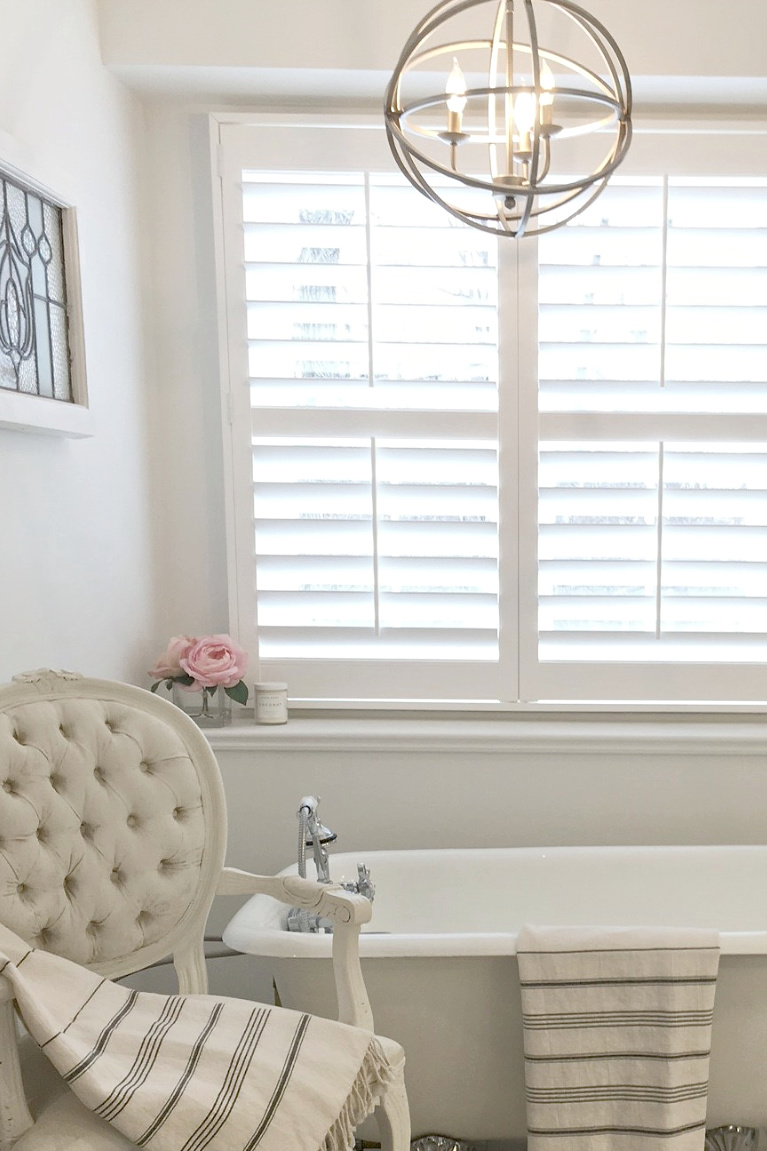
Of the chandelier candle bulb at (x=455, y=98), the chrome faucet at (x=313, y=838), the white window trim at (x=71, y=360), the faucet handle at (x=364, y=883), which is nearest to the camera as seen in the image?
the chandelier candle bulb at (x=455, y=98)

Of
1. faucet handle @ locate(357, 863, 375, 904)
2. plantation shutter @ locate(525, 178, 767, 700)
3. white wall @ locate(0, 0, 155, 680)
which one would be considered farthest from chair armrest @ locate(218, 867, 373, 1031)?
plantation shutter @ locate(525, 178, 767, 700)

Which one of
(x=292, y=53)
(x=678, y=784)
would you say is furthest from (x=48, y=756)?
(x=292, y=53)

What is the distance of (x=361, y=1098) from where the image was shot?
141 centimetres

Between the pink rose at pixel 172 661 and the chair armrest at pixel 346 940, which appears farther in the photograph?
the pink rose at pixel 172 661

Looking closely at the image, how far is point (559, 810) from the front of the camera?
8.09 feet

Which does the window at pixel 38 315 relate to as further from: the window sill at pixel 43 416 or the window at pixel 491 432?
the window at pixel 491 432

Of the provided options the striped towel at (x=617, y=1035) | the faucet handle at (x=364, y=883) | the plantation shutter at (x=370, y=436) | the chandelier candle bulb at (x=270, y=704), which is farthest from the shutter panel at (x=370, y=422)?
the striped towel at (x=617, y=1035)

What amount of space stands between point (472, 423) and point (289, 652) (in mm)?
770

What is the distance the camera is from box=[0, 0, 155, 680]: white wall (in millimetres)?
1850

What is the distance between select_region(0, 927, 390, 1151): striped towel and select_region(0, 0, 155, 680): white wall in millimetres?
652

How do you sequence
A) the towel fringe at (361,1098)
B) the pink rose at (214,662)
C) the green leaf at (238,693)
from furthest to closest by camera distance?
the green leaf at (238,693), the pink rose at (214,662), the towel fringe at (361,1098)

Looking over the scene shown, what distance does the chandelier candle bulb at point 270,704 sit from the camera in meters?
2.50

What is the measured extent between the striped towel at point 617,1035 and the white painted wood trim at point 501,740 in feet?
2.37

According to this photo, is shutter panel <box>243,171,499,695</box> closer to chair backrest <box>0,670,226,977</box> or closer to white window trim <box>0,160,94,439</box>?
white window trim <box>0,160,94,439</box>
